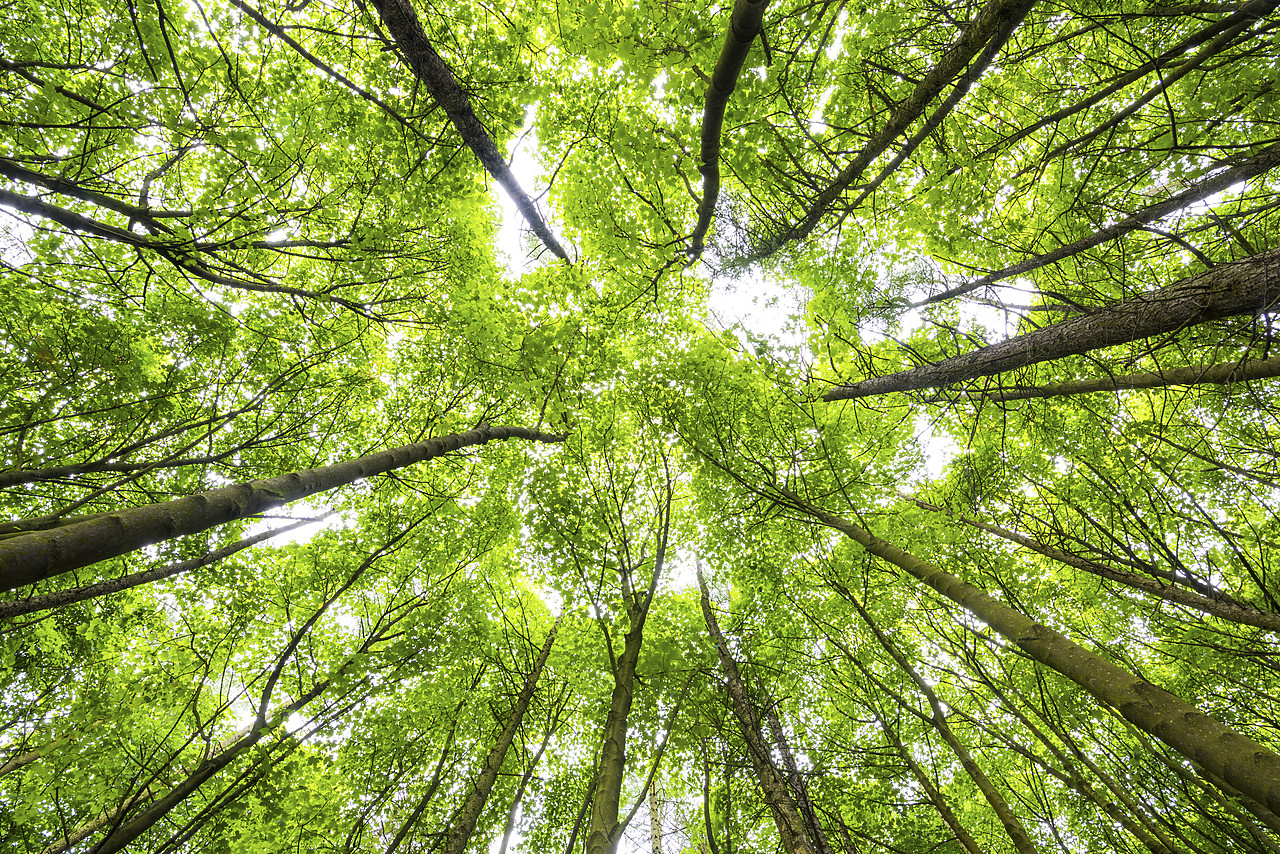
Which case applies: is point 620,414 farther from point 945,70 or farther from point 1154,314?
point 1154,314

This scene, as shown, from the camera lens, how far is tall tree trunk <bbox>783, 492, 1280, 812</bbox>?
195 centimetres

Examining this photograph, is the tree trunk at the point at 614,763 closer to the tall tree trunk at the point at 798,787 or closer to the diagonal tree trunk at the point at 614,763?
the diagonal tree trunk at the point at 614,763

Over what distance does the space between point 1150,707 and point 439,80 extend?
7.16 metres

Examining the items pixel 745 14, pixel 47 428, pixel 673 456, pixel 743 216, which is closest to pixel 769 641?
pixel 673 456

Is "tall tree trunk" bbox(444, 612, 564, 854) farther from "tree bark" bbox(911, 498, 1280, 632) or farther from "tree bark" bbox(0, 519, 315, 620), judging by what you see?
"tree bark" bbox(911, 498, 1280, 632)

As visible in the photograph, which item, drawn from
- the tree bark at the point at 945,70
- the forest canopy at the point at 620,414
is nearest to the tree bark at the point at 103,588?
the forest canopy at the point at 620,414

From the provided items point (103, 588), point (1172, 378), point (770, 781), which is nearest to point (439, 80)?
point (103, 588)

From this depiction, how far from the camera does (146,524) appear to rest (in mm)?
2195

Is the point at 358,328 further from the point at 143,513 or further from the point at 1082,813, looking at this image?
the point at 1082,813

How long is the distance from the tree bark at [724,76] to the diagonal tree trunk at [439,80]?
2604 millimetres

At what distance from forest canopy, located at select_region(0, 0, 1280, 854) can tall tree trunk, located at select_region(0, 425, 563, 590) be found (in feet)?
0.21

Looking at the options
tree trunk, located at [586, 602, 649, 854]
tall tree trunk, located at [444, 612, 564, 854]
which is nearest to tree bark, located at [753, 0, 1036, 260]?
tree trunk, located at [586, 602, 649, 854]

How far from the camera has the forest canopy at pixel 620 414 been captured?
3.88 m

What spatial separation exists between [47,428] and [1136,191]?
1536 centimetres
